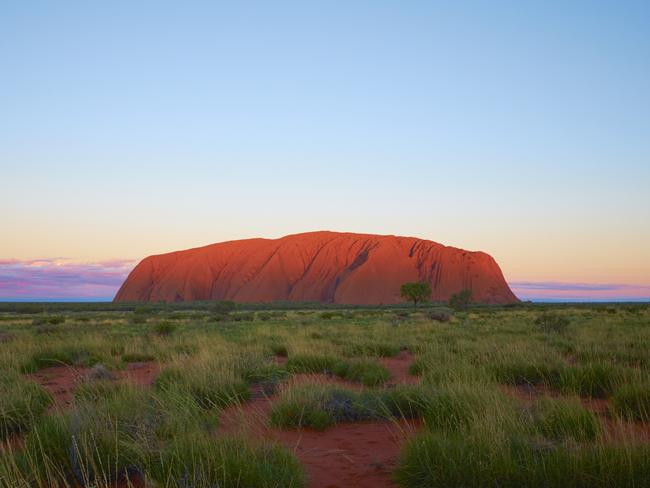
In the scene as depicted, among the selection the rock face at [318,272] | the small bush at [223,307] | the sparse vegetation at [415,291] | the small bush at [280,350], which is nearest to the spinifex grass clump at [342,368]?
the small bush at [280,350]

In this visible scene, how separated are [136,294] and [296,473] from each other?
108m

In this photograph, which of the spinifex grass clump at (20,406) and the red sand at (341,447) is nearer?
the red sand at (341,447)

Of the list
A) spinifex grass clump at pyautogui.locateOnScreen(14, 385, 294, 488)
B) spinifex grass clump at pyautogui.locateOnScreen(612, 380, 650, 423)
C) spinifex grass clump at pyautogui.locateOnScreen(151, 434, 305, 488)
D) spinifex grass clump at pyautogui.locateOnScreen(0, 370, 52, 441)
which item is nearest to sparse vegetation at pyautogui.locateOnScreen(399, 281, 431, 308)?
spinifex grass clump at pyautogui.locateOnScreen(612, 380, 650, 423)

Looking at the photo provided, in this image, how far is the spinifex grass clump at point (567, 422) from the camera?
177 inches

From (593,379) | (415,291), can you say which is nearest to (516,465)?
(593,379)

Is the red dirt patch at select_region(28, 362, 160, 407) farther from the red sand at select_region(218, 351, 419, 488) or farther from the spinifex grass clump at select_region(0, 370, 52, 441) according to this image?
the red sand at select_region(218, 351, 419, 488)

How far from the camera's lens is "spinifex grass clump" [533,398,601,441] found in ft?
14.7

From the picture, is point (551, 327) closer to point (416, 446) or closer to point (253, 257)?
point (416, 446)

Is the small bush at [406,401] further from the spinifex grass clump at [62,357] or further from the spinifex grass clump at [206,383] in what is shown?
the spinifex grass clump at [62,357]

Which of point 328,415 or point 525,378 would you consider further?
point 525,378

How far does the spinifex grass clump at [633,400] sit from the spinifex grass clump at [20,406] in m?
6.11

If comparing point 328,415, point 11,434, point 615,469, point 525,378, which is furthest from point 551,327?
point 11,434

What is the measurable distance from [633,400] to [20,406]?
692 cm

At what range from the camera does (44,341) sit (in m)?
13.3
